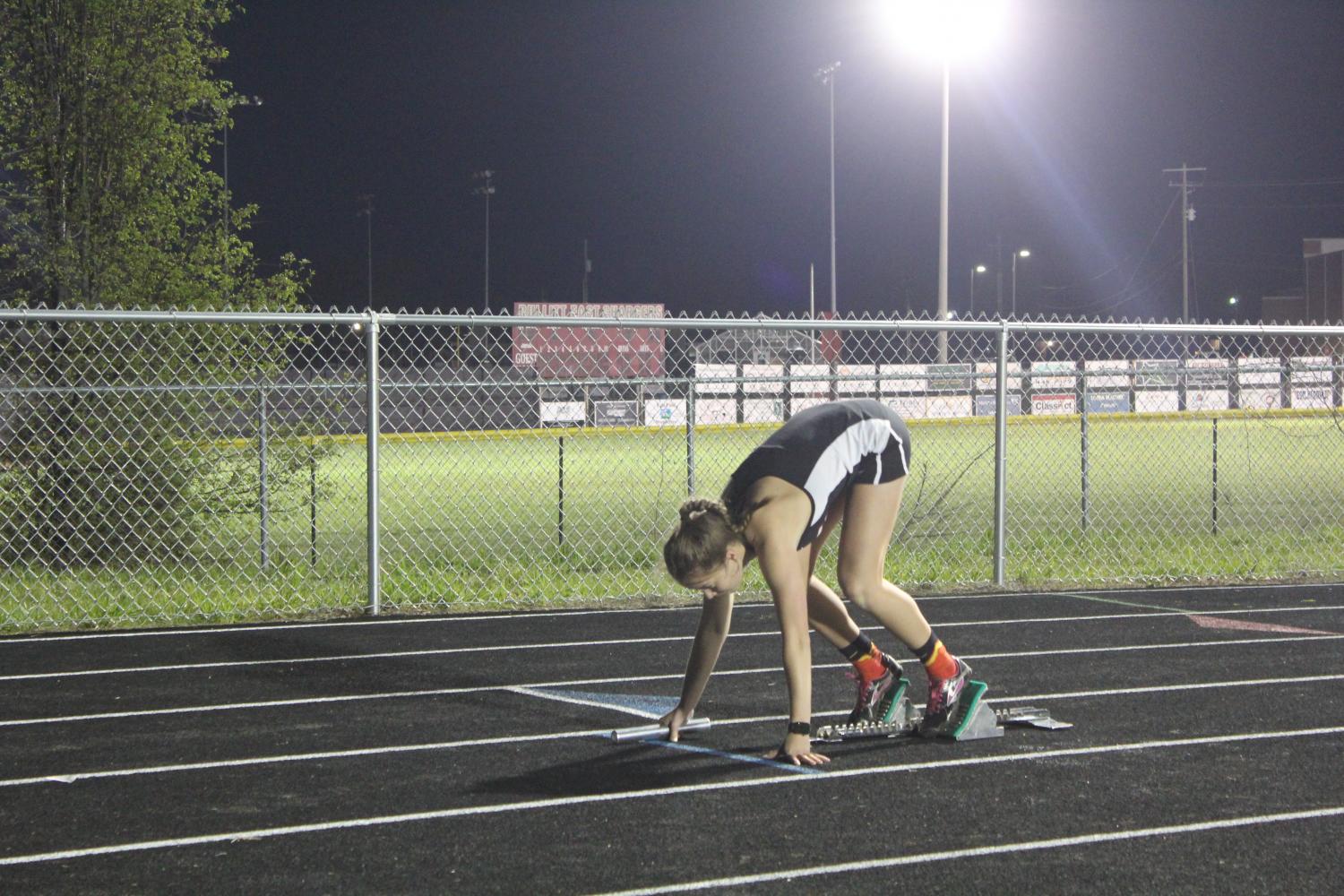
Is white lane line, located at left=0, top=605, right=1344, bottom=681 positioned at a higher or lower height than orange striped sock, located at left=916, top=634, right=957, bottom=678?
lower

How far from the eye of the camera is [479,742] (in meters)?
5.87

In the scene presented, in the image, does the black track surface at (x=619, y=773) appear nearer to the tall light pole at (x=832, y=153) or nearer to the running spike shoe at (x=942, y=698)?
the running spike shoe at (x=942, y=698)

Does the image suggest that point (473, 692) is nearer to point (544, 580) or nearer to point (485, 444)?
point (544, 580)

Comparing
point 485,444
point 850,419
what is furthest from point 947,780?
point 485,444

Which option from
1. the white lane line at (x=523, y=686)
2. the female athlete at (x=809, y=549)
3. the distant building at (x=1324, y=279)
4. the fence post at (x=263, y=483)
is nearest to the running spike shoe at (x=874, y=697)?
the female athlete at (x=809, y=549)

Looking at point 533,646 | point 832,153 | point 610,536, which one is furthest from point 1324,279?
point 533,646

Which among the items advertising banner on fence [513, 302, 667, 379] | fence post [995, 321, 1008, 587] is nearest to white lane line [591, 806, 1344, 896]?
fence post [995, 321, 1008, 587]

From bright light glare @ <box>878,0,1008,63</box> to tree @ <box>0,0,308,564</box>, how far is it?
16349mm

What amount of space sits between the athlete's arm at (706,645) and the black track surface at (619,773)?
28 centimetres

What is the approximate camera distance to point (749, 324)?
897 centimetres

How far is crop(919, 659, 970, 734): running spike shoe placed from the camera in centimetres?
578

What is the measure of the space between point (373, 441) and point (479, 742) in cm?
345

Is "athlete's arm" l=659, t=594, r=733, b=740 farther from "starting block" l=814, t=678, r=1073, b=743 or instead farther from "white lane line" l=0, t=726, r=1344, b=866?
"starting block" l=814, t=678, r=1073, b=743

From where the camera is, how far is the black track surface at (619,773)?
4.22 m
